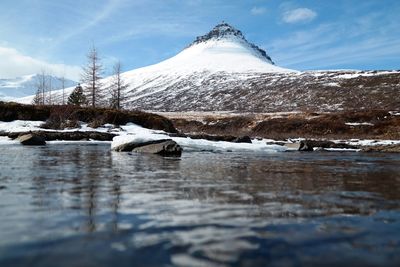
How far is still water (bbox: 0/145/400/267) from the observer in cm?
411

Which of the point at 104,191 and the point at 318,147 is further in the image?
the point at 318,147

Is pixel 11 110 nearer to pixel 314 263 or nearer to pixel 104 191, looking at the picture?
pixel 104 191

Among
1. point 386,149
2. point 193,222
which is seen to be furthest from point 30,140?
point 386,149

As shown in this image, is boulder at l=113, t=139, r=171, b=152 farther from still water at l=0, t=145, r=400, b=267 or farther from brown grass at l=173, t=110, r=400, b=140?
brown grass at l=173, t=110, r=400, b=140

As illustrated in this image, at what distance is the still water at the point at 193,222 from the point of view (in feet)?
13.5

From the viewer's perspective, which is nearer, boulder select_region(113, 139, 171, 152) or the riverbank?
boulder select_region(113, 139, 171, 152)

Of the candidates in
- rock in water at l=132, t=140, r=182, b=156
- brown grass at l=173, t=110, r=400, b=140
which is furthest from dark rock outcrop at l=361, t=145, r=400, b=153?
rock in water at l=132, t=140, r=182, b=156

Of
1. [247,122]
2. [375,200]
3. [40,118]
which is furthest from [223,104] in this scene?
[375,200]

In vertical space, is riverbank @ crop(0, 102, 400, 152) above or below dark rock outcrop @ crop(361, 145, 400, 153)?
above

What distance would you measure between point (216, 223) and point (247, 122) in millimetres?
60052

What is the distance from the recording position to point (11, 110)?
128 feet

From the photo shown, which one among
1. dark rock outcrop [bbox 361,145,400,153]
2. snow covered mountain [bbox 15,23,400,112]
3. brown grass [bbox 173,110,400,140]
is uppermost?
snow covered mountain [bbox 15,23,400,112]

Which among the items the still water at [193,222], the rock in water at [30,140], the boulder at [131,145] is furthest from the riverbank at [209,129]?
the still water at [193,222]

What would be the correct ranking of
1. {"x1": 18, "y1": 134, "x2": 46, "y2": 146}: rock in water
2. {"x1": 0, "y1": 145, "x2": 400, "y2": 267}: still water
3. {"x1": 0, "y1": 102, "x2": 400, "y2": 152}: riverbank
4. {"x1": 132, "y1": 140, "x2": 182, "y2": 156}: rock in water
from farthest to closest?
1. {"x1": 0, "y1": 102, "x2": 400, "y2": 152}: riverbank
2. {"x1": 18, "y1": 134, "x2": 46, "y2": 146}: rock in water
3. {"x1": 132, "y1": 140, "x2": 182, "y2": 156}: rock in water
4. {"x1": 0, "y1": 145, "x2": 400, "y2": 267}: still water
